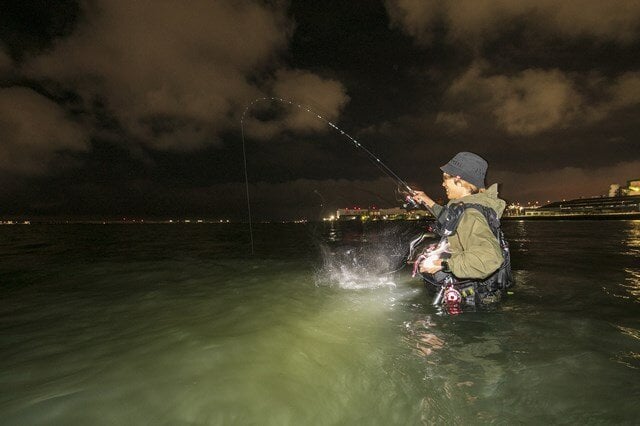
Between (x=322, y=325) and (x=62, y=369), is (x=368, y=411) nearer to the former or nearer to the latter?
(x=322, y=325)

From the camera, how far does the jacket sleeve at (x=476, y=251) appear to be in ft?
15.6

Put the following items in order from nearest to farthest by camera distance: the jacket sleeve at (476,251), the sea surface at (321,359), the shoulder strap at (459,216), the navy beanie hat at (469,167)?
1. the sea surface at (321,359)
2. the jacket sleeve at (476,251)
3. the shoulder strap at (459,216)
4. the navy beanie hat at (469,167)

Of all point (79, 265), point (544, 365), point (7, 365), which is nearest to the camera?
point (544, 365)

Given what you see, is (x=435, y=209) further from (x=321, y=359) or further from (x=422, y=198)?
(x=321, y=359)

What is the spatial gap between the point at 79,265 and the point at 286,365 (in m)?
17.8

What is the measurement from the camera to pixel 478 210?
516 centimetres

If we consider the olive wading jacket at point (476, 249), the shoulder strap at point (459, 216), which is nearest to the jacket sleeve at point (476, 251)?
the olive wading jacket at point (476, 249)

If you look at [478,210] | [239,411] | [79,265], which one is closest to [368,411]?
[239,411]

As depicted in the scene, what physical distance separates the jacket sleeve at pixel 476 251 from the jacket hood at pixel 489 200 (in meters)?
0.40

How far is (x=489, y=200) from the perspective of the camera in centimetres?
545

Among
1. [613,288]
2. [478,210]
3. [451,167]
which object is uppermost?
[451,167]

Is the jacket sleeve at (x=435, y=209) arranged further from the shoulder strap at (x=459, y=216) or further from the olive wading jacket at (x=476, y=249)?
the olive wading jacket at (x=476, y=249)

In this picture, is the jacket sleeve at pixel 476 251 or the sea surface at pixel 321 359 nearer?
the sea surface at pixel 321 359

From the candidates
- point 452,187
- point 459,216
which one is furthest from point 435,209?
point 459,216
